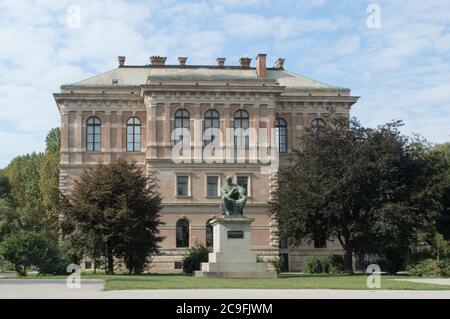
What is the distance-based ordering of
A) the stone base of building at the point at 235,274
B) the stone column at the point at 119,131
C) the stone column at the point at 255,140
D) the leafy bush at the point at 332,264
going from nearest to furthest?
the stone base of building at the point at 235,274
the leafy bush at the point at 332,264
the stone column at the point at 255,140
the stone column at the point at 119,131

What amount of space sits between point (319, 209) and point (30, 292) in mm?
26854

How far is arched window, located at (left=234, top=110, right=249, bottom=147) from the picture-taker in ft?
209

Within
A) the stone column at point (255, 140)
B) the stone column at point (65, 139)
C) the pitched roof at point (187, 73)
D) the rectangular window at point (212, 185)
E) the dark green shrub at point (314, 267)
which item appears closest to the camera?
the dark green shrub at point (314, 267)

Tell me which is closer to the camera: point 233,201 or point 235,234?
point 235,234

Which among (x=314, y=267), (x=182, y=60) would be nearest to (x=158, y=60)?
(x=182, y=60)

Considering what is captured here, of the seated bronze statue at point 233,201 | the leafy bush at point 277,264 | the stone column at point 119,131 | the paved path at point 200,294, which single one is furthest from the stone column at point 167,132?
the paved path at point 200,294

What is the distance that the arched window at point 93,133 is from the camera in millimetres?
65625

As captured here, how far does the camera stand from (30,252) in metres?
42.5

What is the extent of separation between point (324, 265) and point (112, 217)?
15236 millimetres

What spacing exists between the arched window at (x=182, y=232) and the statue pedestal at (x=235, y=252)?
21.5m

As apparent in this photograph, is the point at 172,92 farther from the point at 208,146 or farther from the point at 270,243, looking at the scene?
the point at 270,243

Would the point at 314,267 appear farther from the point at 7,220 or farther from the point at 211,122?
the point at 7,220

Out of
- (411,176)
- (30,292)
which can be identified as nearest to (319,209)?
(411,176)

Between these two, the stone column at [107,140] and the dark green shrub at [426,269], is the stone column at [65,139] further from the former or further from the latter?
the dark green shrub at [426,269]
